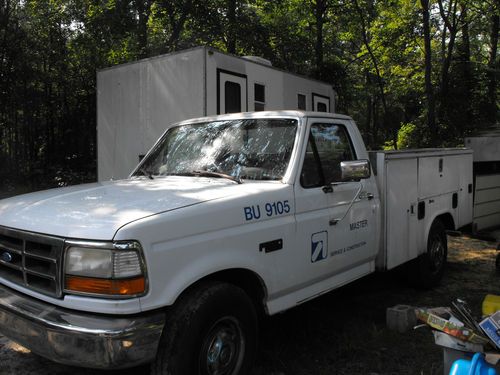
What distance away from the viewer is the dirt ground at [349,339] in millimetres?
3582

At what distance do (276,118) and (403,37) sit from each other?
50.9 feet

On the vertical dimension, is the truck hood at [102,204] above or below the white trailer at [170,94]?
below

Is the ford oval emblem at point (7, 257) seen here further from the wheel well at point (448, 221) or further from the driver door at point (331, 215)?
the wheel well at point (448, 221)

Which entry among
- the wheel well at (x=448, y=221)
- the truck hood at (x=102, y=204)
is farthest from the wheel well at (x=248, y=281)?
the wheel well at (x=448, y=221)

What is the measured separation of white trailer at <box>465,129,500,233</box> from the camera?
7.73 m

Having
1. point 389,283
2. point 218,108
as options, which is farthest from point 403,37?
point 389,283

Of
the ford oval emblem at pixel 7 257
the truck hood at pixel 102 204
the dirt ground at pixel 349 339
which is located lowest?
the dirt ground at pixel 349 339

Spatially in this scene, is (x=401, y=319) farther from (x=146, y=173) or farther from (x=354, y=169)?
(x=146, y=173)

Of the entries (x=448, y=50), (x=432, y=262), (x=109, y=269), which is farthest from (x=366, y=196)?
(x=448, y=50)

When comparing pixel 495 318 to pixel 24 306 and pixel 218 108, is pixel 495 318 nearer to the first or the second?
pixel 24 306

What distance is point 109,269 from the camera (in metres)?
2.48

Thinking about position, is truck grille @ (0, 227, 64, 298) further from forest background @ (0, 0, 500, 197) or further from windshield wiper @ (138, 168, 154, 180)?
forest background @ (0, 0, 500, 197)

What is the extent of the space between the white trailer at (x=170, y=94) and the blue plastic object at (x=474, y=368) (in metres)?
6.19

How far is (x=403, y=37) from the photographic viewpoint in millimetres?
17625
